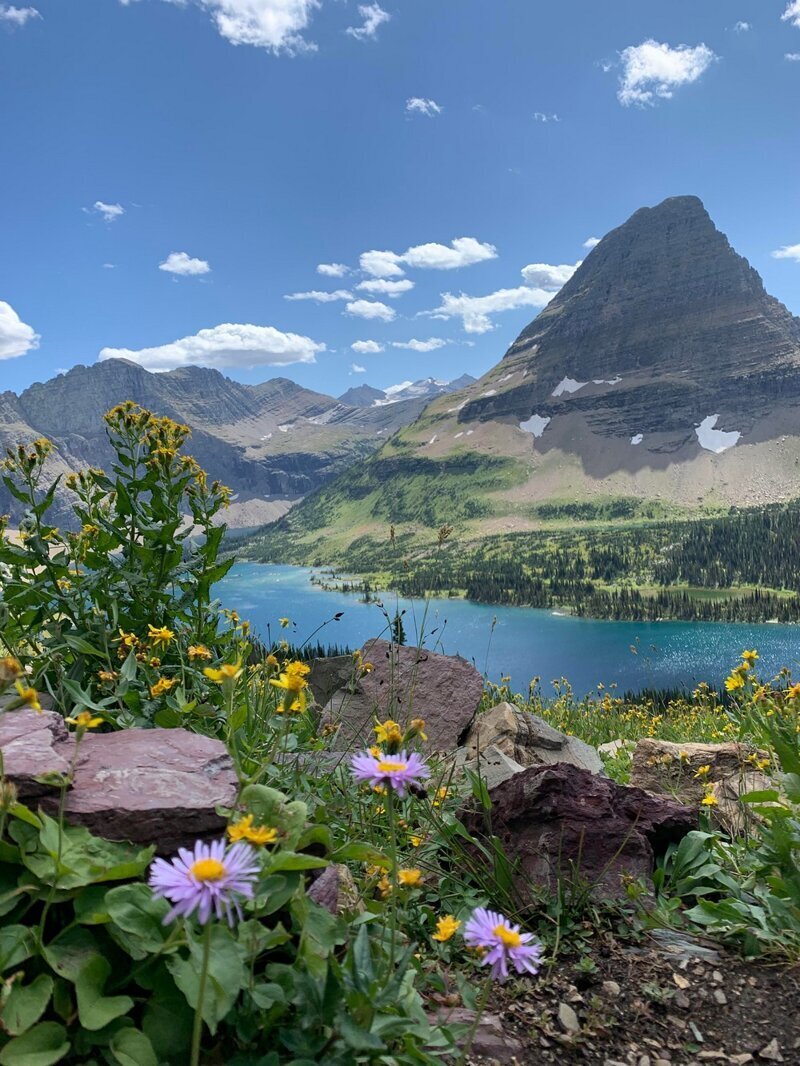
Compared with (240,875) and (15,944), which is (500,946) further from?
(15,944)

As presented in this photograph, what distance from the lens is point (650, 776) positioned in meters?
6.71

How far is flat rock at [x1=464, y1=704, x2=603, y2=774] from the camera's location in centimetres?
748

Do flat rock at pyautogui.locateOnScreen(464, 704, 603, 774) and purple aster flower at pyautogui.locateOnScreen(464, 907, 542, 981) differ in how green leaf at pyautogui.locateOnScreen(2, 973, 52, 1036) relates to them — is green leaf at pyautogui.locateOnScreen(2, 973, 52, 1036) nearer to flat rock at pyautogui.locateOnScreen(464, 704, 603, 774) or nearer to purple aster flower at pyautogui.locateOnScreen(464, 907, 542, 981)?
purple aster flower at pyautogui.locateOnScreen(464, 907, 542, 981)

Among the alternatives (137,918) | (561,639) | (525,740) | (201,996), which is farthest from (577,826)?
(561,639)

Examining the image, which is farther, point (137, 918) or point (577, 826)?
point (577, 826)

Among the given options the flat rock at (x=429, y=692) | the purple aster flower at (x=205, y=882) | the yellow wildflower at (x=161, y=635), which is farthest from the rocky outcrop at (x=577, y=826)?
the flat rock at (x=429, y=692)

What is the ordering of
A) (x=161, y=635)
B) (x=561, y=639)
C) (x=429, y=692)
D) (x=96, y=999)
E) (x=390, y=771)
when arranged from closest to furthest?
(x=96, y=999), (x=390, y=771), (x=161, y=635), (x=429, y=692), (x=561, y=639)

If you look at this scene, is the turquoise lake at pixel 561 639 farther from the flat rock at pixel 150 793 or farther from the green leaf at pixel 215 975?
the green leaf at pixel 215 975

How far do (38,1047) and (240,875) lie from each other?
3.40ft

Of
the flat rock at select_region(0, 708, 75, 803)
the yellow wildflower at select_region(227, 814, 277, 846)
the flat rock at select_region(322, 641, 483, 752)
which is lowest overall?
the flat rock at select_region(322, 641, 483, 752)

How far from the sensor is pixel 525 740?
7773 mm

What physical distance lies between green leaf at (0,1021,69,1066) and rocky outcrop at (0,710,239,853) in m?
0.71

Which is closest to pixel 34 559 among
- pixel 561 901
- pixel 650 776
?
pixel 561 901

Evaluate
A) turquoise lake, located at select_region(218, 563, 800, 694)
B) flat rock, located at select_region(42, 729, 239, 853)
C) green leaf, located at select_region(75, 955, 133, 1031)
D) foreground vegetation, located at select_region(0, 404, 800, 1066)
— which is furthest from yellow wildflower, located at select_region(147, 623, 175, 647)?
turquoise lake, located at select_region(218, 563, 800, 694)
